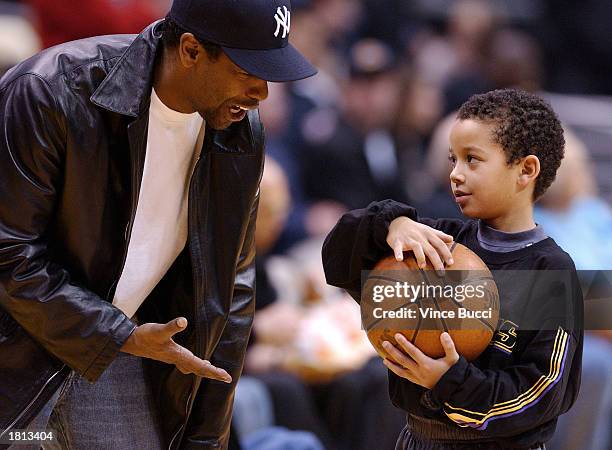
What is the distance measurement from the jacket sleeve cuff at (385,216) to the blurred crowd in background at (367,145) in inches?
26.8

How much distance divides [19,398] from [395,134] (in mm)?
4133

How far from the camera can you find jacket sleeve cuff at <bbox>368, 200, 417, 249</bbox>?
8.93 feet

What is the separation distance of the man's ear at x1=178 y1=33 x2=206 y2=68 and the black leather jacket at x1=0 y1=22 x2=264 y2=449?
10cm

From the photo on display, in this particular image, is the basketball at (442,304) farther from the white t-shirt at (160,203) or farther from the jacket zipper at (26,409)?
the jacket zipper at (26,409)

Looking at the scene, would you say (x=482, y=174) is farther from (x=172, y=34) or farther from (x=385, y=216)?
(x=172, y=34)

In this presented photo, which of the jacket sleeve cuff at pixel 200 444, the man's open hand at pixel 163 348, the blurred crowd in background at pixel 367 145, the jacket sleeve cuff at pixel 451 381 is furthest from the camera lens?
the blurred crowd in background at pixel 367 145

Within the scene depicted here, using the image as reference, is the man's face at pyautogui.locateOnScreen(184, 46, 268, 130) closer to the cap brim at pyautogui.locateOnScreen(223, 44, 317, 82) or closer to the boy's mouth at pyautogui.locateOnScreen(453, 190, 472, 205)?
the cap brim at pyautogui.locateOnScreen(223, 44, 317, 82)

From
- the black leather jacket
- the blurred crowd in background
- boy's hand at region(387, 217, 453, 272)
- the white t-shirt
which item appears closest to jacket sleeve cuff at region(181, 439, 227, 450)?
the black leather jacket

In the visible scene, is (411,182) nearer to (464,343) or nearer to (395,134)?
(395,134)

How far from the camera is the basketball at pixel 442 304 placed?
8.48 feet

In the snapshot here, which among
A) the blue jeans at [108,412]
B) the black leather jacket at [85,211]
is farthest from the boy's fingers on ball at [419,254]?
the blue jeans at [108,412]

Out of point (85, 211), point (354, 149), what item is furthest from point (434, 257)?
point (354, 149)

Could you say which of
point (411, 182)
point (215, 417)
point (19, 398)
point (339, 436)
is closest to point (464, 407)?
point (215, 417)

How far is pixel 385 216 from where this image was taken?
2.73 metres
